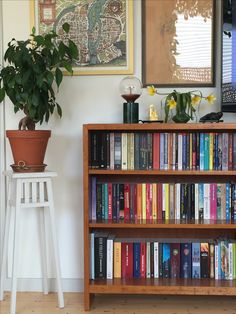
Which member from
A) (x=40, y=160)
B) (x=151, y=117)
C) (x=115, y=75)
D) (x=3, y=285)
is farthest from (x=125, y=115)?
(x=3, y=285)

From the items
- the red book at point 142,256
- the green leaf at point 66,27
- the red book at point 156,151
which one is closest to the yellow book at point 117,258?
the red book at point 142,256

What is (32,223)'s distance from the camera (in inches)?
95.2

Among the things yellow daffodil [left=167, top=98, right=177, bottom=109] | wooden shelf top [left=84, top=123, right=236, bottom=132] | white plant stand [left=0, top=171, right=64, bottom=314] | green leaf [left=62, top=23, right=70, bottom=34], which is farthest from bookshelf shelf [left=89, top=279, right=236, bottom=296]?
green leaf [left=62, top=23, right=70, bottom=34]

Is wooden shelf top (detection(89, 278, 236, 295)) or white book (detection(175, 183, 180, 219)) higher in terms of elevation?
white book (detection(175, 183, 180, 219))

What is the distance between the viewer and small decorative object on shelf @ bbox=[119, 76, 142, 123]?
2.13 m

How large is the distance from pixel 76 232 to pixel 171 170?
0.72 metres

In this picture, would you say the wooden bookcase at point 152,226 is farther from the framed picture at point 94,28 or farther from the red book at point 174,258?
the framed picture at point 94,28

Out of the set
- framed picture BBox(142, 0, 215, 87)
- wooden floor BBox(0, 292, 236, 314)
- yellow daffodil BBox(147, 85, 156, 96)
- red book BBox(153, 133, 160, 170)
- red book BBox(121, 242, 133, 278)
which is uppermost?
framed picture BBox(142, 0, 215, 87)

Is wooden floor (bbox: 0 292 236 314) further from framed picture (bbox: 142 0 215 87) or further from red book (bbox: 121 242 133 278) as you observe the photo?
framed picture (bbox: 142 0 215 87)

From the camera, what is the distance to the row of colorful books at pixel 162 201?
84.4 inches

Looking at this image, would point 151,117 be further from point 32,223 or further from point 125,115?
point 32,223

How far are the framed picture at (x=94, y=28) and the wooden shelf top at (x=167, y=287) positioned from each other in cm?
116

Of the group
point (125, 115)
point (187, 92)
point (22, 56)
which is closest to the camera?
point (22, 56)

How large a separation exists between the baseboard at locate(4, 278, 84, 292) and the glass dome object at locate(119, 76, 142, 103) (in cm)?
110
